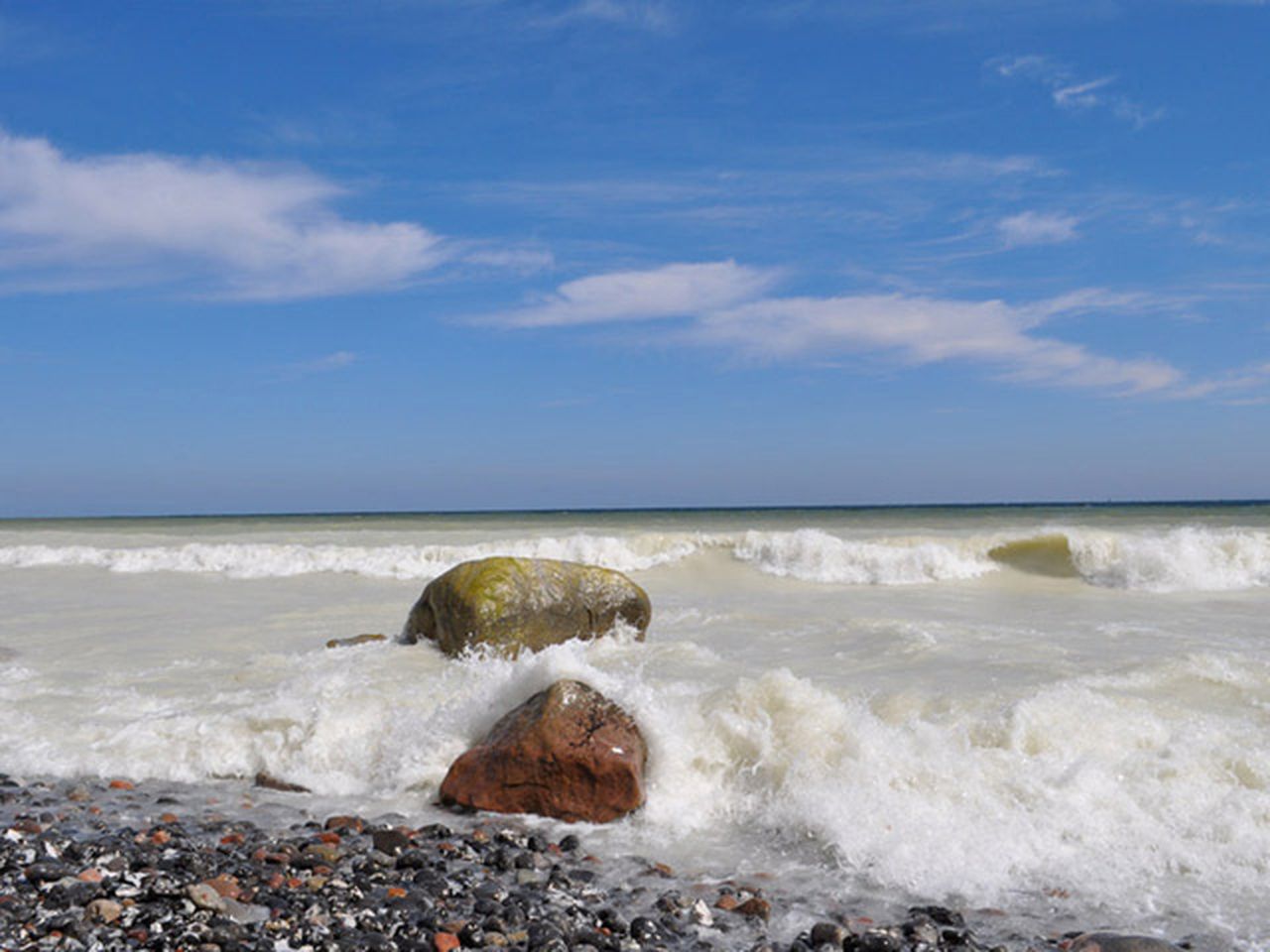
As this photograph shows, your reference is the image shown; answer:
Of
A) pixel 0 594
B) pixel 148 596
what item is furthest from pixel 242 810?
pixel 0 594

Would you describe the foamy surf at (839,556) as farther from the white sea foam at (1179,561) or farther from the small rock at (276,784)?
the small rock at (276,784)

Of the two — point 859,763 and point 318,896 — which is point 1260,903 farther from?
point 318,896

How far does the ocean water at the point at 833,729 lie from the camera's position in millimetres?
4254

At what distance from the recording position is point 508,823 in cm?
485

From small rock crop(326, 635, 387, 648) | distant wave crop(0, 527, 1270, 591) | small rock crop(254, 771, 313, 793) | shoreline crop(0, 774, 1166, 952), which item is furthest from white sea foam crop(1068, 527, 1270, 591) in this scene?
small rock crop(254, 771, 313, 793)

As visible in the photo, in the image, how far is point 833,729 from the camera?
539 centimetres

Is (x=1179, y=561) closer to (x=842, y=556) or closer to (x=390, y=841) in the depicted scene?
(x=842, y=556)

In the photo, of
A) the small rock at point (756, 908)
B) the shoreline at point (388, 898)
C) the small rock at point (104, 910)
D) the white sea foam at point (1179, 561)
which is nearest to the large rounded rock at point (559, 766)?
the shoreline at point (388, 898)

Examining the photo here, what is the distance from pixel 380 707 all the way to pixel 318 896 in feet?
8.55

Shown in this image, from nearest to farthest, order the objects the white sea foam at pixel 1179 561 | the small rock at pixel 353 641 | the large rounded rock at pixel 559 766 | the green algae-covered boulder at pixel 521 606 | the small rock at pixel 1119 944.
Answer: the small rock at pixel 1119 944 → the large rounded rock at pixel 559 766 → the green algae-covered boulder at pixel 521 606 → the small rock at pixel 353 641 → the white sea foam at pixel 1179 561

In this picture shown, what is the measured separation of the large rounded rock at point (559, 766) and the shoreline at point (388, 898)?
0.27 m

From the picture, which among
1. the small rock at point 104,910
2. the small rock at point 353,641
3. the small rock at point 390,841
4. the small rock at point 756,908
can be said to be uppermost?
the small rock at point 353,641

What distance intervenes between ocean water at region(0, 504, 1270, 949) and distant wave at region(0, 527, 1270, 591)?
1.97 meters

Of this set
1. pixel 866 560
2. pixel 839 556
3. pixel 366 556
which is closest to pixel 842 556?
pixel 839 556
